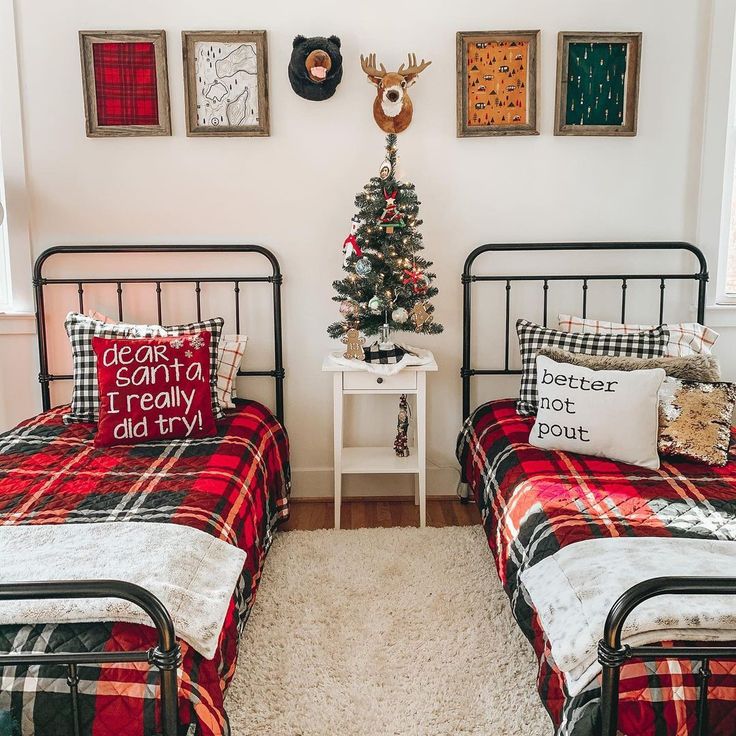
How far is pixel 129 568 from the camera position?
62.9 inches

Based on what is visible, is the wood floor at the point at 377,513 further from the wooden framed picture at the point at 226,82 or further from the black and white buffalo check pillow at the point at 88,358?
the wooden framed picture at the point at 226,82

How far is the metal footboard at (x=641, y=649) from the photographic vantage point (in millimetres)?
1268

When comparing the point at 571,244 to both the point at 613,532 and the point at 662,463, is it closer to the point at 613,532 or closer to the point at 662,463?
the point at 662,463

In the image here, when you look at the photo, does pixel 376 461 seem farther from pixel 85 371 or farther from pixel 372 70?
pixel 372 70

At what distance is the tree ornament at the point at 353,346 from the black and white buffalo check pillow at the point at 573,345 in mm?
622

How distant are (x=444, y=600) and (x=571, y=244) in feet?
5.12

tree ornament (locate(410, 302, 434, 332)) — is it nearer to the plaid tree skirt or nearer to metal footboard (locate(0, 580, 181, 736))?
the plaid tree skirt

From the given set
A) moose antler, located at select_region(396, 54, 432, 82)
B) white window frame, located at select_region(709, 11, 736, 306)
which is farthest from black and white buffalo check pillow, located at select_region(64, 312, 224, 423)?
white window frame, located at select_region(709, 11, 736, 306)

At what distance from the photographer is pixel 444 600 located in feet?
7.91

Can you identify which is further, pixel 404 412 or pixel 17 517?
pixel 404 412

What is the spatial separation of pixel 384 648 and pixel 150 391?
3.77ft

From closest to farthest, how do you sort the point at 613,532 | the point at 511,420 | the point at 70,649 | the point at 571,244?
1. the point at 70,649
2. the point at 613,532
3. the point at 511,420
4. the point at 571,244

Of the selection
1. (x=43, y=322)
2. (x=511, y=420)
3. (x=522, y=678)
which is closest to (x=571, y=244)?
(x=511, y=420)

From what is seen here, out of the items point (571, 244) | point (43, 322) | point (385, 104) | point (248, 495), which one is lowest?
point (248, 495)
